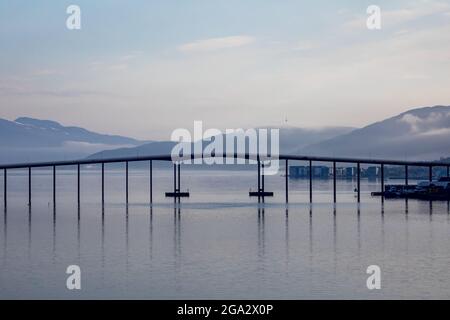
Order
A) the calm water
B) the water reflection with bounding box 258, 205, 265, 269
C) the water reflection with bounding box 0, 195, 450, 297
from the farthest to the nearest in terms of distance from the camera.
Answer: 1. the water reflection with bounding box 258, 205, 265, 269
2. the water reflection with bounding box 0, 195, 450, 297
3. the calm water

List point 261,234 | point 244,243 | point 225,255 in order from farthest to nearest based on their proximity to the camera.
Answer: point 261,234
point 244,243
point 225,255

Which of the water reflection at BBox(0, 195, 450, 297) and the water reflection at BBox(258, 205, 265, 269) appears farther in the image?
the water reflection at BBox(258, 205, 265, 269)

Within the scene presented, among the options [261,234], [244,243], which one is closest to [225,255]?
[244,243]

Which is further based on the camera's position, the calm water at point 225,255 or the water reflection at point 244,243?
the water reflection at point 244,243

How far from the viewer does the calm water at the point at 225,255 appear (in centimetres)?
3225

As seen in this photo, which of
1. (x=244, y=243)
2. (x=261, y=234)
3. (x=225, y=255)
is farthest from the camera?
(x=261, y=234)

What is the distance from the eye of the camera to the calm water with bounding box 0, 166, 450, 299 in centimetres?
3225

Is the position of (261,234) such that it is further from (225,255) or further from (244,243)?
(225,255)

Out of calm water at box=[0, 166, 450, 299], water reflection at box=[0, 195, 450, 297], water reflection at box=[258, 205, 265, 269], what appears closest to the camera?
calm water at box=[0, 166, 450, 299]

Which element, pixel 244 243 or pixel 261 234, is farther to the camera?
pixel 261 234

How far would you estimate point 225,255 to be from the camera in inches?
1682

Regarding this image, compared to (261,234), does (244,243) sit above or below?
below
